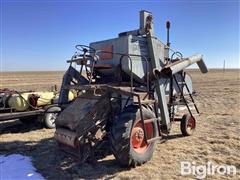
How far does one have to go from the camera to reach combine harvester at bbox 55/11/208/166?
539cm

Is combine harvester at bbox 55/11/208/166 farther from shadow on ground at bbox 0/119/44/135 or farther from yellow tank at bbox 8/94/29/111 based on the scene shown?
shadow on ground at bbox 0/119/44/135

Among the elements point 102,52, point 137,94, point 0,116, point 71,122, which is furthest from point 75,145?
point 0,116

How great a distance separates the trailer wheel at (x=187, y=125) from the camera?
25.4 ft

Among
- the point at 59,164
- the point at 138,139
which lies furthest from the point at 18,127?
the point at 138,139

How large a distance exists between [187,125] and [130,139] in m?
3.04

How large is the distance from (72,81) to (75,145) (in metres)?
2.27

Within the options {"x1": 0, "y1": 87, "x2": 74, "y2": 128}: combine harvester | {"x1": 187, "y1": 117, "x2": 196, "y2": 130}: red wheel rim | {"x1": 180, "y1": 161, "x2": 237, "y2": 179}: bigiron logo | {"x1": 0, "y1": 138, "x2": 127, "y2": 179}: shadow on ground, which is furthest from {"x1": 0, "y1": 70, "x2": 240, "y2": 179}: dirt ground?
{"x1": 0, "y1": 87, "x2": 74, "y2": 128}: combine harvester

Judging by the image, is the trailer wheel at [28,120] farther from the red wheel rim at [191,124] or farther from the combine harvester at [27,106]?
the red wheel rim at [191,124]

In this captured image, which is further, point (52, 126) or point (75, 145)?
point (52, 126)

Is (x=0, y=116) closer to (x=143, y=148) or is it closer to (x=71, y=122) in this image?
(x=71, y=122)

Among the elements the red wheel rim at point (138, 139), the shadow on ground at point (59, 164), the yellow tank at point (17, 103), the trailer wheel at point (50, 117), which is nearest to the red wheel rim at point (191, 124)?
the red wheel rim at point (138, 139)

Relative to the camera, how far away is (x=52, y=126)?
30.6ft

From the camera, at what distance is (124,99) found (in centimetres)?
627

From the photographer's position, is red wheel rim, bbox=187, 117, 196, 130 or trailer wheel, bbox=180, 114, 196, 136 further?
→ red wheel rim, bbox=187, 117, 196, 130
